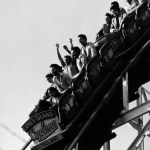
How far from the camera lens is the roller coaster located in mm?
8578

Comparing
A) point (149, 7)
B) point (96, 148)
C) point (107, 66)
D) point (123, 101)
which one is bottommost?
point (96, 148)

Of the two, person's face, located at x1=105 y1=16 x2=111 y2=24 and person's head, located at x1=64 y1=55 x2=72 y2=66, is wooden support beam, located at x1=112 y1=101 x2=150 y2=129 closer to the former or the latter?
person's head, located at x1=64 y1=55 x2=72 y2=66

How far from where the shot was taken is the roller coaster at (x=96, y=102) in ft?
28.1

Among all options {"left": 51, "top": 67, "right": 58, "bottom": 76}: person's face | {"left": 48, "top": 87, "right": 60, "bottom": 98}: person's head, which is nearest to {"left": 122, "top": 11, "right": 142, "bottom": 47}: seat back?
{"left": 51, "top": 67, "right": 58, "bottom": 76}: person's face

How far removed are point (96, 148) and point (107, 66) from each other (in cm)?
166

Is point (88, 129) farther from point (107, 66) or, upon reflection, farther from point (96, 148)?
point (107, 66)

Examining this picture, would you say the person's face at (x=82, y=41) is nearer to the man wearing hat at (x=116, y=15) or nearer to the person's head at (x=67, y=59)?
the person's head at (x=67, y=59)

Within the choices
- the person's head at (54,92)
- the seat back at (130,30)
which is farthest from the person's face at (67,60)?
the seat back at (130,30)

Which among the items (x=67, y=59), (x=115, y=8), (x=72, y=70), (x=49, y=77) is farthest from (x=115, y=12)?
(x=49, y=77)

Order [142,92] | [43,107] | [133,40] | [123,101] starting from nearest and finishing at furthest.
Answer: [123,101] < [43,107] < [133,40] < [142,92]

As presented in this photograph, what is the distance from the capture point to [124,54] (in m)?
9.29

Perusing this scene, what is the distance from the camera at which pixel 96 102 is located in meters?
8.96

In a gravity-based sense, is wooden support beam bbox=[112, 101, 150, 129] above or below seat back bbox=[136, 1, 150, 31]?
below

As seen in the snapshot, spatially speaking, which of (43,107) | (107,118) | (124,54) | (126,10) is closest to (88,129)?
(107,118)
